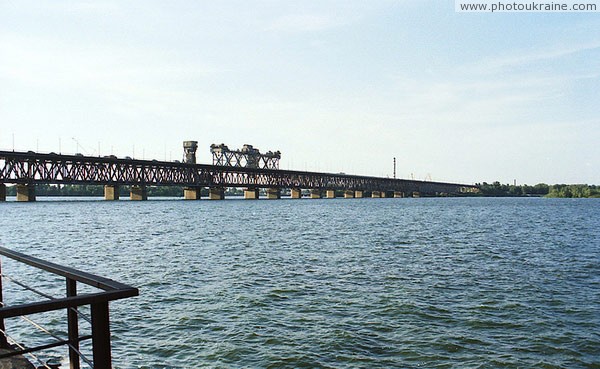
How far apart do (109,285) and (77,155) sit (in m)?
157

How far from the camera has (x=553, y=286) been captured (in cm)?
2327

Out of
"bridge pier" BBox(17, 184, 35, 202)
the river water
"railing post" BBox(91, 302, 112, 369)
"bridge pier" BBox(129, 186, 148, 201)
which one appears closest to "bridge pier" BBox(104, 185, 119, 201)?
"bridge pier" BBox(129, 186, 148, 201)

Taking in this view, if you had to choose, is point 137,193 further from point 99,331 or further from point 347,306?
point 99,331

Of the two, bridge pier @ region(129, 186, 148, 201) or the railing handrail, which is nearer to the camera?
the railing handrail

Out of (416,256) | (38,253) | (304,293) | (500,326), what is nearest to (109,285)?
(500,326)

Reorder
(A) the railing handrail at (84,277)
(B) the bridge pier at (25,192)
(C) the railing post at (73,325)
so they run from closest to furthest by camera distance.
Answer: (A) the railing handrail at (84,277) < (C) the railing post at (73,325) < (B) the bridge pier at (25,192)

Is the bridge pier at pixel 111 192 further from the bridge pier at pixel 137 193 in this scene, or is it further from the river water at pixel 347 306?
the river water at pixel 347 306

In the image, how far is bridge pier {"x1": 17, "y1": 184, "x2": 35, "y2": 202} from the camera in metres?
140

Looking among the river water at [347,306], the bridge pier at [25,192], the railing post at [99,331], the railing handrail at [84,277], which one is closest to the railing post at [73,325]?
the railing handrail at [84,277]

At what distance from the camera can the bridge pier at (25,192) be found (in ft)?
459

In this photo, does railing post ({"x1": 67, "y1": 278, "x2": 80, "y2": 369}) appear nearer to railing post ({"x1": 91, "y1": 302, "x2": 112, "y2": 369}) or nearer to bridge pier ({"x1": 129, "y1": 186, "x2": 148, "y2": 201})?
railing post ({"x1": 91, "y1": 302, "x2": 112, "y2": 369})

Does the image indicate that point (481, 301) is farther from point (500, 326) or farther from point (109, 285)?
point (109, 285)

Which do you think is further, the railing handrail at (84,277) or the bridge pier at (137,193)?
the bridge pier at (137,193)

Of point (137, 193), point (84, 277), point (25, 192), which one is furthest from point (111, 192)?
point (84, 277)
